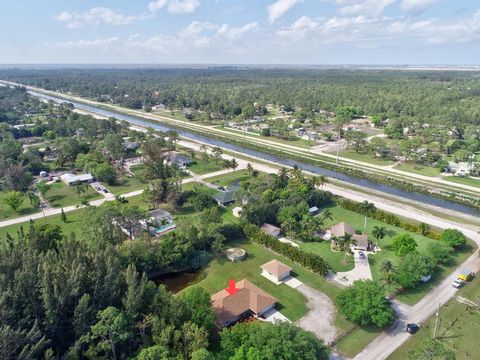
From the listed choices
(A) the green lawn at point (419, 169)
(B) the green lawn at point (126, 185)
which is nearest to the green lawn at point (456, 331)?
(A) the green lawn at point (419, 169)

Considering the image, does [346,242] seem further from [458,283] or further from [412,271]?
[458,283]

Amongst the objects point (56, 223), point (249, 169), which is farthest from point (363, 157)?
point (56, 223)

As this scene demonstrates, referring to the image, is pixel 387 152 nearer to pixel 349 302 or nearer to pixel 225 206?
pixel 225 206

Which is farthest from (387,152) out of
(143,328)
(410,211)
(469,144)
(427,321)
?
(143,328)

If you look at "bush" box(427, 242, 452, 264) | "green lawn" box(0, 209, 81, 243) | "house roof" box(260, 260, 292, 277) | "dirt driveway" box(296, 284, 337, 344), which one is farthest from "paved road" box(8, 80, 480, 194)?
"green lawn" box(0, 209, 81, 243)

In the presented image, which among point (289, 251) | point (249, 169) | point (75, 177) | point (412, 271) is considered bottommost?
point (289, 251)
